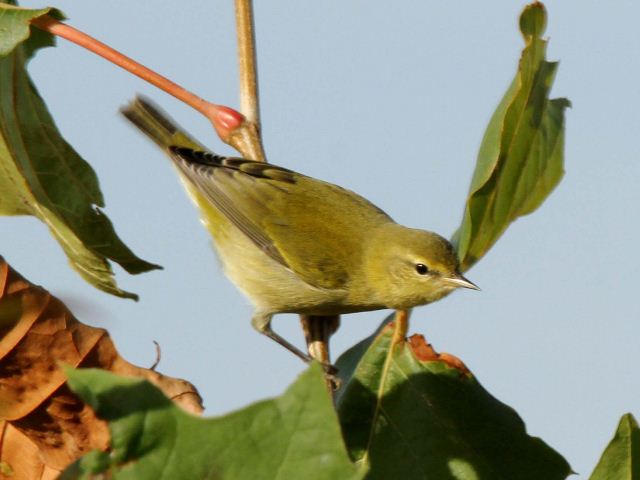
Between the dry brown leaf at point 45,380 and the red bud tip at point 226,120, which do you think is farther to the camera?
the red bud tip at point 226,120

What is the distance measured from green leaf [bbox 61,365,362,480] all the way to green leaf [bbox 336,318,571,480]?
1.09 m

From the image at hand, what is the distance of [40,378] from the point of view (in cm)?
268

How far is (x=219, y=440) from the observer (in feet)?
5.80

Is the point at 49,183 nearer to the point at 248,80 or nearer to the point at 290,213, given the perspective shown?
the point at 248,80

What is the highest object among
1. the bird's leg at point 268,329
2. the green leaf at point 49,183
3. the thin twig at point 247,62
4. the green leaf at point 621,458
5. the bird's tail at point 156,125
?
the thin twig at point 247,62

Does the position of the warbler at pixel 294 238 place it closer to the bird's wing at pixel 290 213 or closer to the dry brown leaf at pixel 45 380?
the bird's wing at pixel 290 213

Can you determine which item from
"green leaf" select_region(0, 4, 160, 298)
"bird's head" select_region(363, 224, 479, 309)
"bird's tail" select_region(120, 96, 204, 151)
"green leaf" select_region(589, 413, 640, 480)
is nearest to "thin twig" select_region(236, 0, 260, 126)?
"green leaf" select_region(0, 4, 160, 298)

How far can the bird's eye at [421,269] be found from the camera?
508 centimetres

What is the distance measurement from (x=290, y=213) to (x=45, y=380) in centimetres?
291

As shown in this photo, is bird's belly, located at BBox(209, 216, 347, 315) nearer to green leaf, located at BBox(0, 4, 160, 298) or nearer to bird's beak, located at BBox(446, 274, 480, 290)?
bird's beak, located at BBox(446, 274, 480, 290)

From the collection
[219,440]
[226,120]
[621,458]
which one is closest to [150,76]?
[226,120]

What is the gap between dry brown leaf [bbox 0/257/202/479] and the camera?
8.56 ft

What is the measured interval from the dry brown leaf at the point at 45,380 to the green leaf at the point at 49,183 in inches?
19.4

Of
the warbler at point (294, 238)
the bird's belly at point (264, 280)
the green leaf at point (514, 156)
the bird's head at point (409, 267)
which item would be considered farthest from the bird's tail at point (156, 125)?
the green leaf at point (514, 156)
